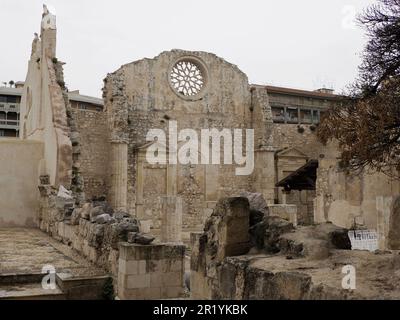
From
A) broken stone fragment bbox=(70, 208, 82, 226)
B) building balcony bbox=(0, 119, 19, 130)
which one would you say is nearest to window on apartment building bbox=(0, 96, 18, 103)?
building balcony bbox=(0, 119, 19, 130)

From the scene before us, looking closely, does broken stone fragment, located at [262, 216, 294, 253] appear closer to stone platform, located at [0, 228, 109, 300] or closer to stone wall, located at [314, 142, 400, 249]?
stone platform, located at [0, 228, 109, 300]

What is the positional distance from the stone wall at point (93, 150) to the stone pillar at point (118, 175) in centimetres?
60

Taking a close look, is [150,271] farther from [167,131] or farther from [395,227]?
[167,131]

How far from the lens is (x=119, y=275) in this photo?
20.1ft

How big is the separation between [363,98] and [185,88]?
18162mm

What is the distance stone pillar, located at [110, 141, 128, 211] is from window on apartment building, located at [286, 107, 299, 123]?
1925 centimetres

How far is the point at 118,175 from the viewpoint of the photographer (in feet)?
64.2

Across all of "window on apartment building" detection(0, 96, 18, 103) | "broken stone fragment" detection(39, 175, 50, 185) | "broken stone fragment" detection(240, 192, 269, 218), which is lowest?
"broken stone fragment" detection(240, 192, 269, 218)

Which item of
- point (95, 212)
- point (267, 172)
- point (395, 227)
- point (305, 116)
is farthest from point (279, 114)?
point (395, 227)

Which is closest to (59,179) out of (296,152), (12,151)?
(12,151)

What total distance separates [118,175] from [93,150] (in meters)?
1.55

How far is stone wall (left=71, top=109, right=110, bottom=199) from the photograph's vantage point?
19766mm

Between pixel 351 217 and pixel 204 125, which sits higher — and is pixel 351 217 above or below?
below
